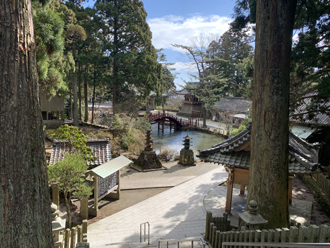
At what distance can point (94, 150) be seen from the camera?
8.77m

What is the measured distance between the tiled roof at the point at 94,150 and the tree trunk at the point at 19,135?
5.64 m

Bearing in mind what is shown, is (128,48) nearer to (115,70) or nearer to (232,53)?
(115,70)

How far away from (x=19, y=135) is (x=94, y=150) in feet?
20.7

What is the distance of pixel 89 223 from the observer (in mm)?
7219

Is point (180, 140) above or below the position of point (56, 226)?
below

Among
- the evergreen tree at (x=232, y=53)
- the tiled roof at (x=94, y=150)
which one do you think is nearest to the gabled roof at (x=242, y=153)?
the tiled roof at (x=94, y=150)

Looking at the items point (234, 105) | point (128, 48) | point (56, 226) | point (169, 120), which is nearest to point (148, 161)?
point (56, 226)

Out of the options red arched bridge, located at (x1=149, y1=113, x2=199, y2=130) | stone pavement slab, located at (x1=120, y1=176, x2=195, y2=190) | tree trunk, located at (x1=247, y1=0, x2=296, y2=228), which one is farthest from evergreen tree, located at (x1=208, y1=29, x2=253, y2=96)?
tree trunk, located at (x1=247, y1=0, x2=296, y2=228)

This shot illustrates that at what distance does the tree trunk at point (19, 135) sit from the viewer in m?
2.54

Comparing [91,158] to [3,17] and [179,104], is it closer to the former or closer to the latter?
[3,17]

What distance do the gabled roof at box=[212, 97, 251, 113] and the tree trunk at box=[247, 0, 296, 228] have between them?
25.9m

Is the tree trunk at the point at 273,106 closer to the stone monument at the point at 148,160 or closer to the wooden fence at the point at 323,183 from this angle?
the wooden fence at the point at 323,183

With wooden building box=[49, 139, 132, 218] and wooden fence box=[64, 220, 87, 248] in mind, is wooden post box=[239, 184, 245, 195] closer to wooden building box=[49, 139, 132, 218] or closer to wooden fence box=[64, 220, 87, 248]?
wooden building box=[49, 139, 132, 218]

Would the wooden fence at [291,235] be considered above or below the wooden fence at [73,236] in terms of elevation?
above
